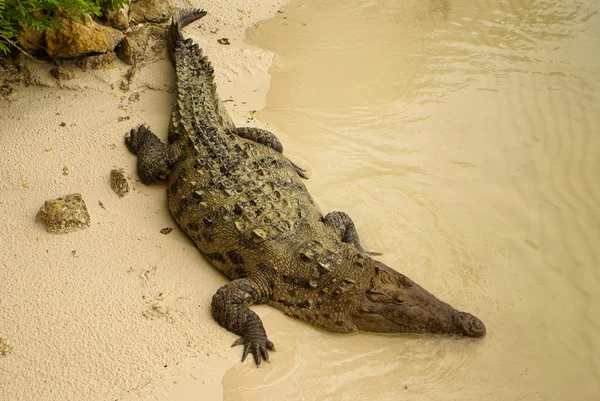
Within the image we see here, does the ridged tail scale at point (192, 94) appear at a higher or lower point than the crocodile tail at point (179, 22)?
lower

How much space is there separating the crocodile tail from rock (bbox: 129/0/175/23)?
235mm

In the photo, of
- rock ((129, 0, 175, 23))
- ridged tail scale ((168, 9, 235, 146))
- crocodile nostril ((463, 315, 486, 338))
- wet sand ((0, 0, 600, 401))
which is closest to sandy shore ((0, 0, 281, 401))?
wet sand ((0, 0, 600, 401))

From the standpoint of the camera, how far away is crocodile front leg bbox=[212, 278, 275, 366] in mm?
3363

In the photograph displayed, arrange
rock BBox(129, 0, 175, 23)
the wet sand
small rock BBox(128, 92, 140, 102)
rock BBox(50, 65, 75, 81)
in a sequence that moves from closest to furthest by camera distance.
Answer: the wet sand, rock BBox(50, 65, 75, 81), small rock BBox(128, 92, 140, 102), rock BBox(129, 0, 175, 23)

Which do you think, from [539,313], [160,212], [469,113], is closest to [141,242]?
[160,212]

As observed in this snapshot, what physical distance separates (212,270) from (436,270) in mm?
1863

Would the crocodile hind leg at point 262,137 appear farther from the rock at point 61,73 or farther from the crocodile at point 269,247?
the rock at point 61,73

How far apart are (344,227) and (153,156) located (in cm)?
187

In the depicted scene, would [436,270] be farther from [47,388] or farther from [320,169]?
[47,388]

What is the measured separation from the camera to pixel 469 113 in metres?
5.55

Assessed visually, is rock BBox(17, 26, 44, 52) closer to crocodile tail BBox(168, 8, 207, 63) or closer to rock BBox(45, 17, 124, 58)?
rock BBox(45, 17, 124, 58)

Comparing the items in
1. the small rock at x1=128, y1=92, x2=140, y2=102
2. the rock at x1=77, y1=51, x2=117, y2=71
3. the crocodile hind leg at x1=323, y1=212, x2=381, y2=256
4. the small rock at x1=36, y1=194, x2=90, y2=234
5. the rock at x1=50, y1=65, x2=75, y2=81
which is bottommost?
the small rock at x1=36, y1=194, x2=90, y2=234

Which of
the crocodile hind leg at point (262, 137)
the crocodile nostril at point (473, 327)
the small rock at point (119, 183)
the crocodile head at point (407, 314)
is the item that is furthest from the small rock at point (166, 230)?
the crocodile nostril at point (473, 327)

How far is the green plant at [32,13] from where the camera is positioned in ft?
13.5
